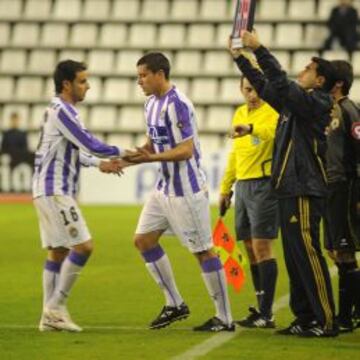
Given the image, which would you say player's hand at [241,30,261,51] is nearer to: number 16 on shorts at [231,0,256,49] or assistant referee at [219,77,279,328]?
number 16 on shorts at [231,0,256,49]

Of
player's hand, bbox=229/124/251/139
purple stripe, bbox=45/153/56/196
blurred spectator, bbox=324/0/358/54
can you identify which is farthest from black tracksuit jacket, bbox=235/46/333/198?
blurred spectator, bbox=324/0/358/54

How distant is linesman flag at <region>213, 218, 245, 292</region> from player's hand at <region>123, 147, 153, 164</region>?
4.43ft

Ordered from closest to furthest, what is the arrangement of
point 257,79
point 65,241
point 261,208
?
1. point 257,79
2. point 65,241
3. point 261,208

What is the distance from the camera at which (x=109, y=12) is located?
99.5 feet

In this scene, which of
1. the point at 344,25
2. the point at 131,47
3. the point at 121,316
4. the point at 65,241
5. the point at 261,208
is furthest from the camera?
the point at 131,47

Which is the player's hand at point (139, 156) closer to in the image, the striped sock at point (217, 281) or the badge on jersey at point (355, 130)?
the striped sock at point (217, 281)

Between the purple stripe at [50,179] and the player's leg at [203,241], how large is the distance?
2.69 ft

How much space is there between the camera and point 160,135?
8727 millimetres

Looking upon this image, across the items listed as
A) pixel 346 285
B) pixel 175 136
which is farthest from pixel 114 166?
pixel 346 285

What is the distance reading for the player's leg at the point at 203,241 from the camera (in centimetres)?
867

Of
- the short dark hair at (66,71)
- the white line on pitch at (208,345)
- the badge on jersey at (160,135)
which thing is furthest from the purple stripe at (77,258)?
the short dark hair at (66,71)

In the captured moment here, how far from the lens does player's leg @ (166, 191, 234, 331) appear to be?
28.5 ft

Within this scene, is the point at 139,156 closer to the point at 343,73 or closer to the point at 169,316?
the point at 169,316

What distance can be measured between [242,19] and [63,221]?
78.5 inches
